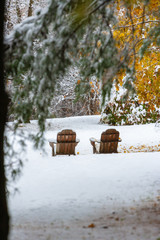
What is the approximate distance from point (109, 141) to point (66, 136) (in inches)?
56.1

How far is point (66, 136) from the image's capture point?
10.8m

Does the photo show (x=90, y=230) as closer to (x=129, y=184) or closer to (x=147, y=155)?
(x=129, y=184)

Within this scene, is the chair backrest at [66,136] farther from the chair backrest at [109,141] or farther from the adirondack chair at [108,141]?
the chair backrest at [109,141]

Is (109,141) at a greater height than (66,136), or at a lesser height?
lesser

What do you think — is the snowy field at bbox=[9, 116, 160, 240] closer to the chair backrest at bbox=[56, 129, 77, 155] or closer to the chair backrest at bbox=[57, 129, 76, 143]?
the chair backrest at bbox=[56, 129, 77, 155]

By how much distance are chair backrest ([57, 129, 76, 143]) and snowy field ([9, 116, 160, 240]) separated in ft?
1.90

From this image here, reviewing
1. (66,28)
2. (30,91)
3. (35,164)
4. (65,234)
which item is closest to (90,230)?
(65,234)

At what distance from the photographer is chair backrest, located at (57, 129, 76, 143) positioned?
35.2ft

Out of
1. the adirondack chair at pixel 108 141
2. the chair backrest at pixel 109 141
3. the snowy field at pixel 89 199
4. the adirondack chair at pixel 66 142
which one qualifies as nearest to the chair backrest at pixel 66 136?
the adirondack chair at pixel 66 142

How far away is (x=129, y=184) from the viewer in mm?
7543

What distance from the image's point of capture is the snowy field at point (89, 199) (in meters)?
4.52

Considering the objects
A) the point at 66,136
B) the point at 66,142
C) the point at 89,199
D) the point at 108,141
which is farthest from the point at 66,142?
the point at 89,199

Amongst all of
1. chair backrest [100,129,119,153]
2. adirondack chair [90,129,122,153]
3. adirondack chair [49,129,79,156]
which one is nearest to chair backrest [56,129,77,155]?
adirondack chair [49,129,79,156]

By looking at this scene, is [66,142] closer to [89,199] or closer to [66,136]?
[66,136]
